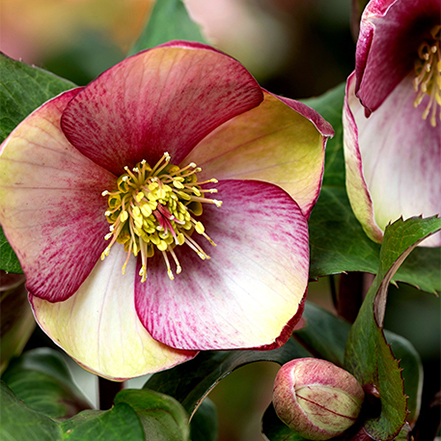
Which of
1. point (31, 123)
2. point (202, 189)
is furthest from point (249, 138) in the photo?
point (31, 123)

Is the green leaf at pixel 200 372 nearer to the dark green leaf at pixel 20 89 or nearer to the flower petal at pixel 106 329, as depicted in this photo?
the flower petal at pixel 106 329

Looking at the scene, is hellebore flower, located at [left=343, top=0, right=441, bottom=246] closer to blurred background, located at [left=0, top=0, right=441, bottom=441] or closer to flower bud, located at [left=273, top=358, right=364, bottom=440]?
flower bud, located at [left=273, top=358, right=364, bottom=440]

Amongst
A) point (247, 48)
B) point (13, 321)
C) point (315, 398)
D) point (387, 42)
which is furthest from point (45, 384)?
point (247, 48)

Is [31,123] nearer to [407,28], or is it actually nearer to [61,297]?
[61,297]

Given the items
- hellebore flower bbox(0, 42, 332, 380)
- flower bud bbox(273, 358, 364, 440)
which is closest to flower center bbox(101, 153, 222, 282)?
hellebore flower bbox(0, 42, 332, 380)

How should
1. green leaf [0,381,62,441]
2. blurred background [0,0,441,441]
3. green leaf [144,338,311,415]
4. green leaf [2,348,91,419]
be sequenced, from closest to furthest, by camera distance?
1. green leaf [0,381,62,441]
2. green leaf [144,338,311,415]
3. green leaf [2,348,91,419]
4. blurred background [0,0,441,441]

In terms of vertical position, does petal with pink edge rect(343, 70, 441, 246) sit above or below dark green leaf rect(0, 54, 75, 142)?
below
